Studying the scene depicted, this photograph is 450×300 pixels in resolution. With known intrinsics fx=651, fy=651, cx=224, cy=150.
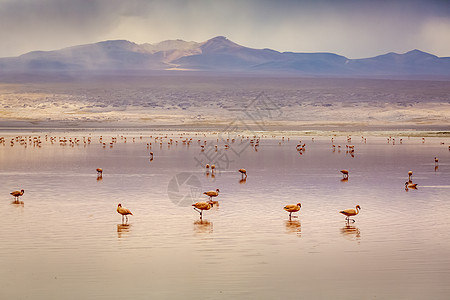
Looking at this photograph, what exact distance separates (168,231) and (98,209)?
3.54m

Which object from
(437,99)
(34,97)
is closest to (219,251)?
(437,99)

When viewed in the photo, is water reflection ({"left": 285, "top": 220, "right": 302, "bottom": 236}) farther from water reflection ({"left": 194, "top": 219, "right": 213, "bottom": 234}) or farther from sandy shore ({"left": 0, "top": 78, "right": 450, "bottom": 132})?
sandy shore ({"left": 0, "top": 78, "right": 450, "bottom": 132})

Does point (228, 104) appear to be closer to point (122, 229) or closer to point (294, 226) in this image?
point (294, 226)

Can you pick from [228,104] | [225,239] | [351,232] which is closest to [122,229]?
[225,239]

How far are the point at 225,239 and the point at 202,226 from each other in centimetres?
147

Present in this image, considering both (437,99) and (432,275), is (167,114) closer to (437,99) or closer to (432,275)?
(437,99)

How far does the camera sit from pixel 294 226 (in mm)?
13742

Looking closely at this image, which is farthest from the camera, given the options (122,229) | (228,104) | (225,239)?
(228,104)

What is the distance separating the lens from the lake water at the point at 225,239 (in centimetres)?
927

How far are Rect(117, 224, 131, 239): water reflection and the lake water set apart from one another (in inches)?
0.8

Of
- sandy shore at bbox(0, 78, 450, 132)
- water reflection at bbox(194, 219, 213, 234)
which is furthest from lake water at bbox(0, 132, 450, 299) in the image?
sandy shore at bbox(0, 78, 450, 132)

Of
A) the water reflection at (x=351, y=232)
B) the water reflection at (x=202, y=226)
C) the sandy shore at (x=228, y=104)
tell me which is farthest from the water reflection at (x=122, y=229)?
the sandy shore at (x=228, y=104)

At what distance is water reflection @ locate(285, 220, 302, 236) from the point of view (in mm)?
13234

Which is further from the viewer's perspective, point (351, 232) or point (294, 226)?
point (294, 226)
